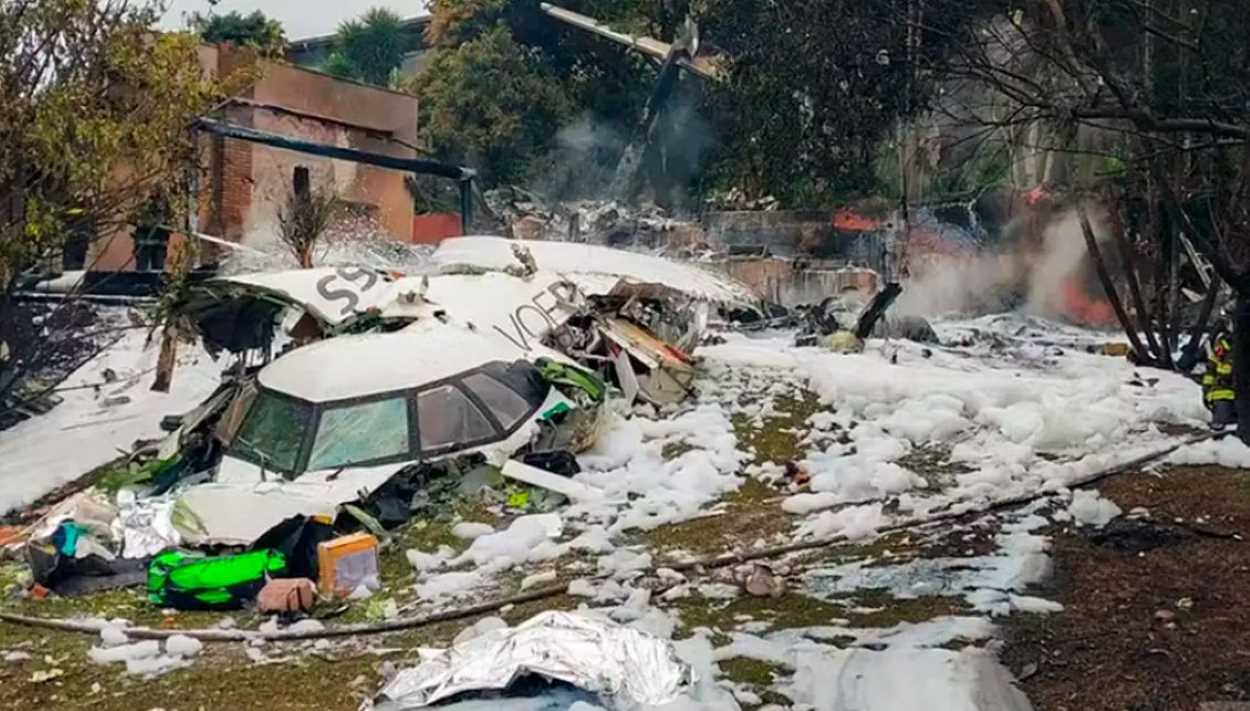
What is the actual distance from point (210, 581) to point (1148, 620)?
15.6 feet

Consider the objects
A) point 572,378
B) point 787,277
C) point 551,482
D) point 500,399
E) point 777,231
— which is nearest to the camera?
point 551,482

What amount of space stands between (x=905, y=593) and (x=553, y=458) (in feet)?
12.4

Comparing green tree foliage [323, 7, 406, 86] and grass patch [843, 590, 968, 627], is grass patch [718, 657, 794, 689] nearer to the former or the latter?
grass patch [843, 590, 968, 627]

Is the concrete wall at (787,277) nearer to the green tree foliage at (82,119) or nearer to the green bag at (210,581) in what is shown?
the green tree foliage at (82,119)

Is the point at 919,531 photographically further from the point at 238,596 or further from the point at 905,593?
the point at 238,596

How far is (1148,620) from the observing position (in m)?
4.89

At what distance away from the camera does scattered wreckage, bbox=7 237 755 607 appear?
679 centimetres

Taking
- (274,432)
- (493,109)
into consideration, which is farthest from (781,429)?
(493,109)

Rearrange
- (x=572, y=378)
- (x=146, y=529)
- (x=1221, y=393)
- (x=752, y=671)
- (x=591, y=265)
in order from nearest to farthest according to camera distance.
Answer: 1. (x=752, y=671)
2. (x=146, y=529)
3. (x=1221, y=393)
4. (x=572, y=378)
5. (x=591, y=265)

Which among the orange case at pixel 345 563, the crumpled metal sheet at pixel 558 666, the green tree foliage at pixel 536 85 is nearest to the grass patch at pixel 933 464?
the orange case at pixel 345 563

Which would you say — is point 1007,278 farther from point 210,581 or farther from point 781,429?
point 210,581

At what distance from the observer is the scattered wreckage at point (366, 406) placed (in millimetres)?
6785

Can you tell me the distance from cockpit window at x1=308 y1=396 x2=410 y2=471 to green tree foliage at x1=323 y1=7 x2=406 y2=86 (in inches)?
1233

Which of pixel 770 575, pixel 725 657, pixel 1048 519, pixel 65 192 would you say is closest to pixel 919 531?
pixel 1048 519
